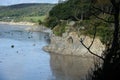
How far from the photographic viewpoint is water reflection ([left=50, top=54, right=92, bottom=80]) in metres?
41.0

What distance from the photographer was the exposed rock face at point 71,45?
190ft

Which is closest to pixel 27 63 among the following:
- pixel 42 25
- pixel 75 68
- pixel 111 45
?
pixel 75 68

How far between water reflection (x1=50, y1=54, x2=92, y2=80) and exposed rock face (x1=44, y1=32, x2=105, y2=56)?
200 cm

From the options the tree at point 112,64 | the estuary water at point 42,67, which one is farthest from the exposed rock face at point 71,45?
the tree at point 112,64

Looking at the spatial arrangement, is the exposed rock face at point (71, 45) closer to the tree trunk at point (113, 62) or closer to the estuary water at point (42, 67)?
the estuary water at point (42, 67)

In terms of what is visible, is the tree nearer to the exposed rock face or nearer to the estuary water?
the estuary water

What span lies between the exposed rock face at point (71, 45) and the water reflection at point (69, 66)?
78.8 inches

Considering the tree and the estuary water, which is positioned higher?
the tree

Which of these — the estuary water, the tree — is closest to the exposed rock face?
the estuary water

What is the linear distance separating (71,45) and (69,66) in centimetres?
1388

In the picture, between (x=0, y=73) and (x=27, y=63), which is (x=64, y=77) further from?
(x=27, y=63)

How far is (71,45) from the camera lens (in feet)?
205

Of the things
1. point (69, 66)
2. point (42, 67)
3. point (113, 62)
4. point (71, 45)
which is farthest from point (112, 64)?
point (71, 45)

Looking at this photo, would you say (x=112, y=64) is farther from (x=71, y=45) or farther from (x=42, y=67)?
(x=71, y=45)
